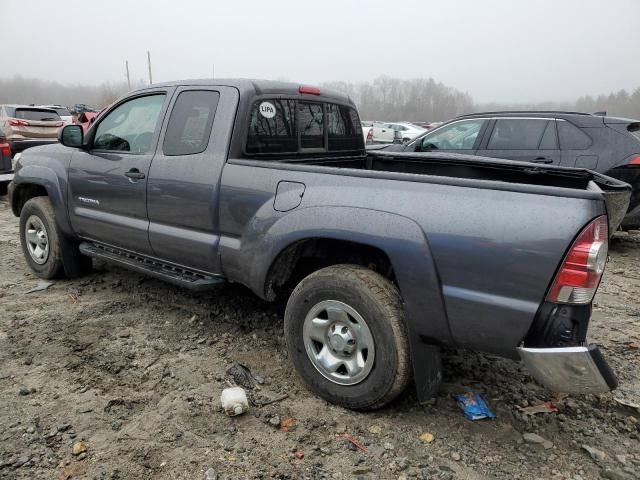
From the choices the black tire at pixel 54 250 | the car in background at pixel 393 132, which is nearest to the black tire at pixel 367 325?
the black tire at pixel 54 250

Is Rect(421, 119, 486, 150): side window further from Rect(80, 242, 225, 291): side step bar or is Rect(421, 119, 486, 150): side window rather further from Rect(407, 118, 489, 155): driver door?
Rect(80, 242, 225, 291): side step bar

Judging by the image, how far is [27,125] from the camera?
13828mm

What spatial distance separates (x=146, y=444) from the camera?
2459 millimetres

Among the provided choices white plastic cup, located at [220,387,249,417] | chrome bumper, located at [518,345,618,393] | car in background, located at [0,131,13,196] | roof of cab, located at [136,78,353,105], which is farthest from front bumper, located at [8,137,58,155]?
chrome bumper, located at [518,345,618,393]

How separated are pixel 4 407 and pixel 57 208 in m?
2.20

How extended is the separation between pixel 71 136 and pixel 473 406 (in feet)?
12.3

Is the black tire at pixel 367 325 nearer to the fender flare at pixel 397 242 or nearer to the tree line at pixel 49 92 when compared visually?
the fender flare at pixel 397 242

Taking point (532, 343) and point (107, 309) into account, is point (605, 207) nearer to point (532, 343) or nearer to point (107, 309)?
point (532, 343)

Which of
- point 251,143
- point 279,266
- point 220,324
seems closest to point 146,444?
point 279,266

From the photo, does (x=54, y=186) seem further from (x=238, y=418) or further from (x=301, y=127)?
(x=238, y=418)

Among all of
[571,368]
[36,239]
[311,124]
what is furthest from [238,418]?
[36,239]

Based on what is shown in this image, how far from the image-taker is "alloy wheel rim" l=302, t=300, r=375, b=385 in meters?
2.61

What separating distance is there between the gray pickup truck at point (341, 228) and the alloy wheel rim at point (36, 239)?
30cm

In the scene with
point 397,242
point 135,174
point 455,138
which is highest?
point 455,138
